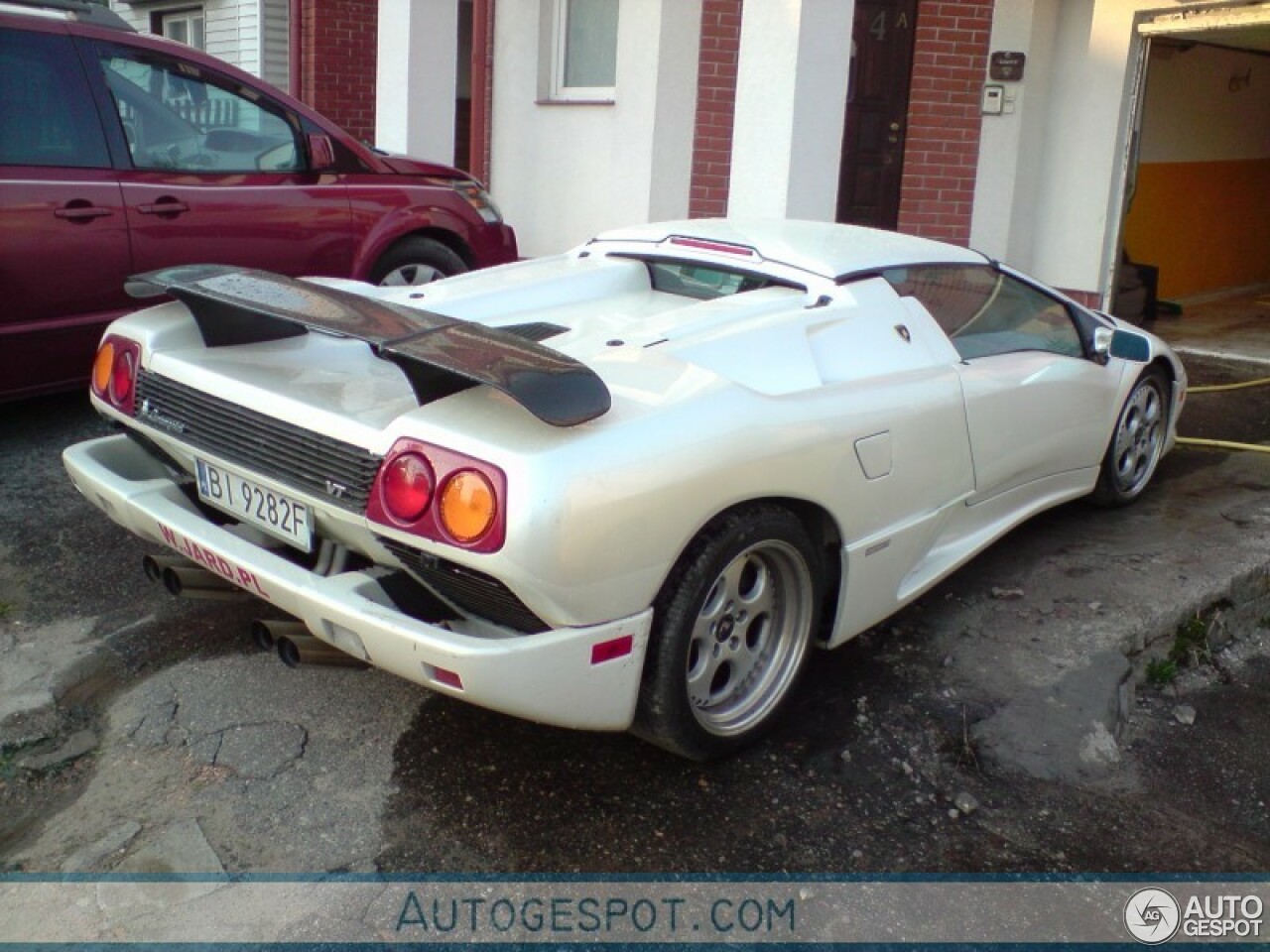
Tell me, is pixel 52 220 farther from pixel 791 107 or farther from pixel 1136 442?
pixel 1136 442

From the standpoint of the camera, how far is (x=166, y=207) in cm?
566

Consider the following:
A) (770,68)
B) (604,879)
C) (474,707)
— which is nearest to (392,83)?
(770,68)

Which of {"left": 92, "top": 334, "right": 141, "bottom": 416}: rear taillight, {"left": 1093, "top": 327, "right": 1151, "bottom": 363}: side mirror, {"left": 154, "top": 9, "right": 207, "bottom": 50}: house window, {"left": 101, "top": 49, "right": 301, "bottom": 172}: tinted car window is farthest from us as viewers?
{"left": 154, "top": 9, "right": 207, "bottom": 50}: house window

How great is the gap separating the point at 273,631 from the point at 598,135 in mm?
7542

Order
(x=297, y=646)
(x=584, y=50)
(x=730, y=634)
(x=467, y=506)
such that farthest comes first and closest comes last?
1. (x=584, y=50)
2. (x=730, y=634)
3. (x=297, y=646)
4. (x=467, y=506)

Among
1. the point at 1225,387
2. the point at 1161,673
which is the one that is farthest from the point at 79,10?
the point at 1225,387

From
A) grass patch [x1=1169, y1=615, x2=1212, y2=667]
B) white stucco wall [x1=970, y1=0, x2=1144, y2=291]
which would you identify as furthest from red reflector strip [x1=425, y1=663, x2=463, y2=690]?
white stucco wall [x1=970, y1=0, x2=1144, y2=291]

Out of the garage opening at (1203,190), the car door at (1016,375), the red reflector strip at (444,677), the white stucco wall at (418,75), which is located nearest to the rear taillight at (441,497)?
the red reflector strip at (444,677)

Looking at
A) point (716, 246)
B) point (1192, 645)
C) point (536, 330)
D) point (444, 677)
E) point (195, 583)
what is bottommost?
point (1192, 645)

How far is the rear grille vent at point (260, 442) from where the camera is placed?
9.68 ft

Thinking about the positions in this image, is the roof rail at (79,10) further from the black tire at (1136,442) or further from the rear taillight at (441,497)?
the black tire at (1136,442)

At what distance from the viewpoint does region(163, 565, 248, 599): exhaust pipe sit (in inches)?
143

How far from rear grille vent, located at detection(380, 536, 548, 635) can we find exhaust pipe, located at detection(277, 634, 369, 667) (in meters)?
0.36

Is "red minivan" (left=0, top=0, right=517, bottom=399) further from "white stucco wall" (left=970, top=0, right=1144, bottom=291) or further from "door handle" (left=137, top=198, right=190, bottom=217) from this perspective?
"white stucco wall" (left=970, top=0, right=1144, bottom=291)
